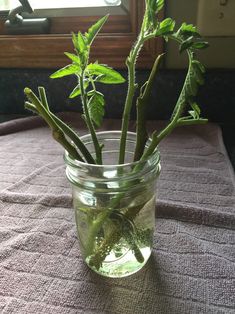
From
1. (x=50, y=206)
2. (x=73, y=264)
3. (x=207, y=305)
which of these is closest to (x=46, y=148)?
(x=50, y=206)

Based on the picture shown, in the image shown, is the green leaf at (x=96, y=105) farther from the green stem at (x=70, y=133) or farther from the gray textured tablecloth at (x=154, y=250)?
the gray textured tablecloth at (x=154, y=250)

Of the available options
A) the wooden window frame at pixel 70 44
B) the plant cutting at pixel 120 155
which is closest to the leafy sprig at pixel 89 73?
the plant cutting at pixel 120 155

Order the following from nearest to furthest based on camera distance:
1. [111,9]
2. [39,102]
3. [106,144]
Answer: [39,102]
[106,144]
[111,9]

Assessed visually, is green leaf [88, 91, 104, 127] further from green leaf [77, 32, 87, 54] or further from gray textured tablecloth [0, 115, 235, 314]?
gray textured tablecloth [0, 115, 235, 314]

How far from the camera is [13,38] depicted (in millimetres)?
792

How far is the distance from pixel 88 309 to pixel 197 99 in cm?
53

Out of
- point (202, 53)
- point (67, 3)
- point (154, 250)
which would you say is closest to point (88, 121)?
point (154, 250)

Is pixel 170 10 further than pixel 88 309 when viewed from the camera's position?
Yes

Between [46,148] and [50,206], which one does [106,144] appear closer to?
[50,206]

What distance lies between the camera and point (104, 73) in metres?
0.33

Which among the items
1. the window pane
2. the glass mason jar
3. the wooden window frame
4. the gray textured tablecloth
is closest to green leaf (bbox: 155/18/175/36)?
the glass mason jar

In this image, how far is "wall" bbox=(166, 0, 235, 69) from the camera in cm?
69

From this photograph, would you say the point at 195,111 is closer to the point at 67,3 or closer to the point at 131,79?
the point at 131,79

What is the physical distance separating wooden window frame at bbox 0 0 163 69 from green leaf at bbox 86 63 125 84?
42 centimetres
